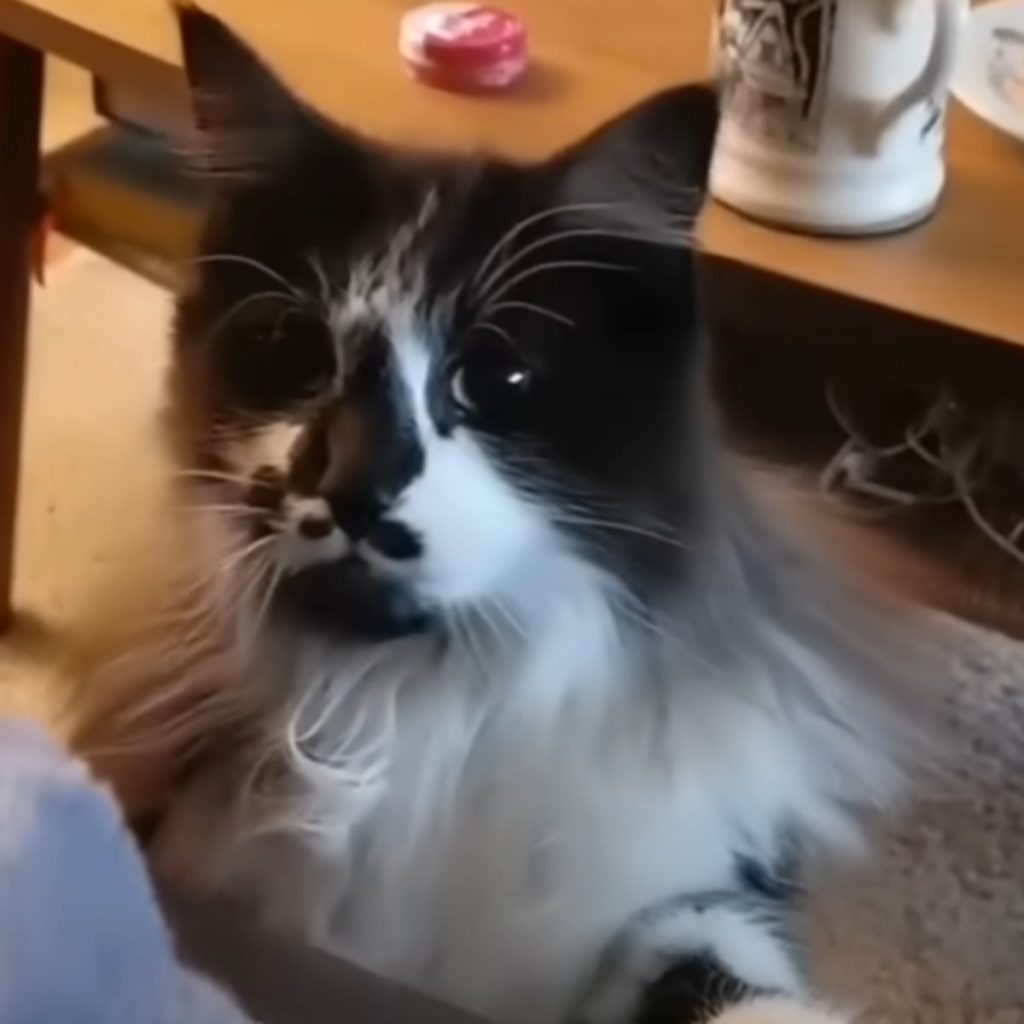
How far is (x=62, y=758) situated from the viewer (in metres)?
0.47

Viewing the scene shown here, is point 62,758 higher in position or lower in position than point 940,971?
higher

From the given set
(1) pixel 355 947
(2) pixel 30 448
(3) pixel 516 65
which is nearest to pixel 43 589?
(2) pixel 30 448

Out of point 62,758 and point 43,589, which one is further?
point 43,589

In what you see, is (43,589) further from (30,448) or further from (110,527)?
(30,448)

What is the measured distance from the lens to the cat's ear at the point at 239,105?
2.39 feet

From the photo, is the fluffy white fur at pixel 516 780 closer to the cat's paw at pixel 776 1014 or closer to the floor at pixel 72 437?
the cat's paw at pixel 776 1014

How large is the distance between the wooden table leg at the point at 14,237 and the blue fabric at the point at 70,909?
864 mm

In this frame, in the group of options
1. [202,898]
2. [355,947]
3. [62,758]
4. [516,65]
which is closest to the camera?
[62,758]

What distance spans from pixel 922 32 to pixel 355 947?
1.49 feet

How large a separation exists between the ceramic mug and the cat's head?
174 millimetres

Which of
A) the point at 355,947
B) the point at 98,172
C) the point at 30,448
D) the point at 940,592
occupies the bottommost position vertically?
the point at 30,448

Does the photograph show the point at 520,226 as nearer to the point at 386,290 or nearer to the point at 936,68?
the point at 386,290

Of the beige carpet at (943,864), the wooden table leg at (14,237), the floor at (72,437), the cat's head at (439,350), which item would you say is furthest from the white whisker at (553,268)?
the floor at (72,437)

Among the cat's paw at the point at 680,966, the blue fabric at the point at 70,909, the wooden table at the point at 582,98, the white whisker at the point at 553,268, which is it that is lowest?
the cat's paw at the point at 680,966
